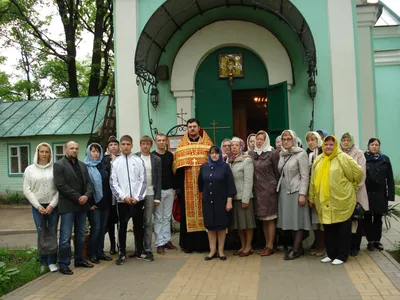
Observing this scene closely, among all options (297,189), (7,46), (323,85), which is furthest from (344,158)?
(7,46)

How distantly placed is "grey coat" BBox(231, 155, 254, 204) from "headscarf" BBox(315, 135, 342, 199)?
91 centimetres

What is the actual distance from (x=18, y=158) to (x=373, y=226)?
1428 cm

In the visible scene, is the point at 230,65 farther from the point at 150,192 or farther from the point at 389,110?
the point at 389,110

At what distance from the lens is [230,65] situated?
8695mm

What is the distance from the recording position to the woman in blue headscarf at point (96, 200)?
229 inches

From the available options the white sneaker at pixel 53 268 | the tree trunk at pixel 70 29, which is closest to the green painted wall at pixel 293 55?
the white sneaker at pixel 53 268

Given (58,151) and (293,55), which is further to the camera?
(58,151)

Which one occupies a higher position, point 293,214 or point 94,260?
point 293,214

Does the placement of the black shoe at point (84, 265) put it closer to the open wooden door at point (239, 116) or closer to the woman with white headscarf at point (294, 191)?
the woman with white headscarf at point (294, 191)

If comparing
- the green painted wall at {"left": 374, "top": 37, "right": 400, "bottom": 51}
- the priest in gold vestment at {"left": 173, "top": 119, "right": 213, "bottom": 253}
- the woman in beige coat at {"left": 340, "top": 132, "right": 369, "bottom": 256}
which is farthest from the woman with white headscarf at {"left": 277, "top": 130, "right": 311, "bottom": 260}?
the green painted wall at {"left": 374, "top": 37, "right": 400, "bottom": 51}

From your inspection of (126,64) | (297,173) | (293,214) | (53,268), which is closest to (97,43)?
(126,64)

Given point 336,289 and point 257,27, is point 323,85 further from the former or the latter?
point 336,289

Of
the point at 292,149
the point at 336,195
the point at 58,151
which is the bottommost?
the point at 336,195

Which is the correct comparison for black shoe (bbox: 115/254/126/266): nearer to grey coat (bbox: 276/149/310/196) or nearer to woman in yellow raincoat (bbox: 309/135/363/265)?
grey coat (bbox: 276/149/310/196)
